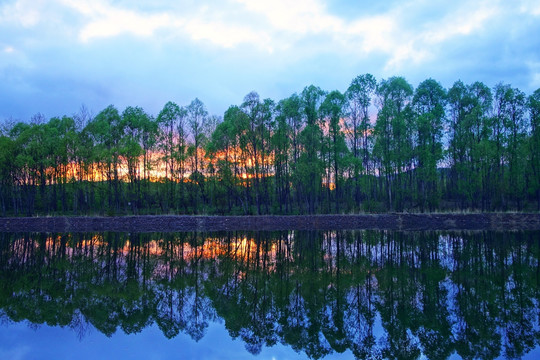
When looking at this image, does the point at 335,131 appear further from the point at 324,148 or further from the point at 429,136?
the point at 429,136

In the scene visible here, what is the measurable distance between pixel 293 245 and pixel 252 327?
1413 cm

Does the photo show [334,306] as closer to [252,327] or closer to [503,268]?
[252,327]

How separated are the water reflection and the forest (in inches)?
1008

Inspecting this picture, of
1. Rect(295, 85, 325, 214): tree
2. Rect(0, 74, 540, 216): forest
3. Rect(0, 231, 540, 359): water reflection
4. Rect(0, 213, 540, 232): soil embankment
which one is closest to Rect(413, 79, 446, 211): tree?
Rect(0, 74, 540, 216): forest

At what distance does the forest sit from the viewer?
144ft

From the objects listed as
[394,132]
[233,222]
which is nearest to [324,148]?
[394,132]

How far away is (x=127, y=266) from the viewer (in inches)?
648

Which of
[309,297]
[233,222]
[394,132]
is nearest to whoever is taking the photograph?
[309,297]

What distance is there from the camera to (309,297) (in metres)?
11.0

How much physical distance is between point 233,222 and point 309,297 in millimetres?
26371

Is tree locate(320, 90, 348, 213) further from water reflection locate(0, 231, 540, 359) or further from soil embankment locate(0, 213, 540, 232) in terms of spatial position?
water reflection locate(0, 231, 540, 359)

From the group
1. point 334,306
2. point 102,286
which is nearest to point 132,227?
point 102,286

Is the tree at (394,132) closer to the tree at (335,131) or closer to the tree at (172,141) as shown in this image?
the tree at (335,131)

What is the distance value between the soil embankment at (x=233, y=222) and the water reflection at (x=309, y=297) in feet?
46.4
